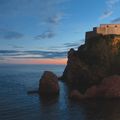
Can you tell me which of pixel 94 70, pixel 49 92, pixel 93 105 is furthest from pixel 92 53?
pixel 93 105

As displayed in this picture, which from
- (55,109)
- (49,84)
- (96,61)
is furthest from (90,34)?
(55,109)

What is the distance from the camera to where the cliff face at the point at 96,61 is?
299 feet

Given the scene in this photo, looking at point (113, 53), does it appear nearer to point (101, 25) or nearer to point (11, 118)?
point (101, 25)

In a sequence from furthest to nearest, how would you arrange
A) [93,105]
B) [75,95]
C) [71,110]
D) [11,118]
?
1. [75,95]
2. [93,105]
3. [71,110]
4. [11,118]

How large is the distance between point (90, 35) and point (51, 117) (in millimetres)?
61548

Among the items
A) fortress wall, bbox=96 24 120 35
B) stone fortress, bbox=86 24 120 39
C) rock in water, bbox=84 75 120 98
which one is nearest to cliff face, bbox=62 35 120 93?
stone fortress, bbox=86 24 120 39

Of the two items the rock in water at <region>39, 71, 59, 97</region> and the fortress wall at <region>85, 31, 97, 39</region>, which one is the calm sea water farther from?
the fortress wall at <region>85, 31, 97, 39</region>

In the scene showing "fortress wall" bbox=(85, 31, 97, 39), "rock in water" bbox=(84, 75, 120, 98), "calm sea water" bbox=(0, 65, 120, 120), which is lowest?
"calm sea water" bbox=(0, 65, 120, 120)

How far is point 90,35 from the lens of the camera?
106 m

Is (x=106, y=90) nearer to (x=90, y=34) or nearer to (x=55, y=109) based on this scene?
(x=55, y=109)

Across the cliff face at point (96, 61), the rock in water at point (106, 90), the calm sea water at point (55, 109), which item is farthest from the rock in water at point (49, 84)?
the cliff face at point (96, 61)

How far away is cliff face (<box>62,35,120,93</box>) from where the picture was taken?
9106 centimetres

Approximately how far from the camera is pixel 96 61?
92312mm

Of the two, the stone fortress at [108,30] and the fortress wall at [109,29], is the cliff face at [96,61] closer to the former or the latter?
the stone fortress at [108,30]
